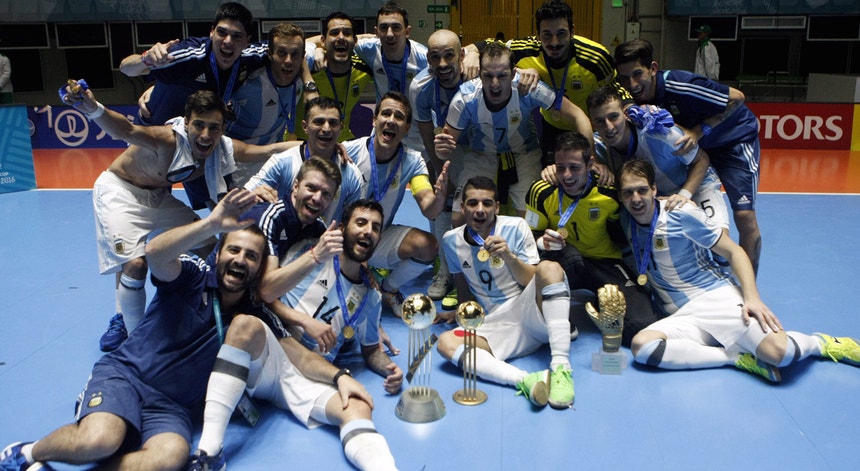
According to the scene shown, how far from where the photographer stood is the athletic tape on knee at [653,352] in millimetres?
4453

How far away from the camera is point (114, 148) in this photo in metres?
14.8

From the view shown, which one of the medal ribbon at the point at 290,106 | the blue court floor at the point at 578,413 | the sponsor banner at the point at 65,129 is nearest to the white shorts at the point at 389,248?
the blue court floor at the point at 578,413

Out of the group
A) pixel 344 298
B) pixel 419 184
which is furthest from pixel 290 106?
pixel 344 298

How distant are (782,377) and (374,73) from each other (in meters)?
A: 4.11

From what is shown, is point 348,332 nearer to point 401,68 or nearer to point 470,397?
point 470,397

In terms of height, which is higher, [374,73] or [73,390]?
[374,73]

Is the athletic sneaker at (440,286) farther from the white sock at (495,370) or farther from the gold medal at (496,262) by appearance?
the white sock at (495,370)

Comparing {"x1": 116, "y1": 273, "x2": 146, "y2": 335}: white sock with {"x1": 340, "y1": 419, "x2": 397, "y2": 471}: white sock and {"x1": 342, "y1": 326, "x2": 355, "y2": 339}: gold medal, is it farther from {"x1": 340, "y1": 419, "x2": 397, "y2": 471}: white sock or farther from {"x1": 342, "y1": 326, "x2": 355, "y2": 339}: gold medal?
{"x1": 340, "y1": 419, "x2": 397, "y2": 471}: white sock

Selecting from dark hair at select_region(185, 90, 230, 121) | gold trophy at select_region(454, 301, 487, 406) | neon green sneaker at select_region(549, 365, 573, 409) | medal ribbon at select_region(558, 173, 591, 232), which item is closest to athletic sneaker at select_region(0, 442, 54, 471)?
gold trophy at select_region(454, 301, 487, 406)

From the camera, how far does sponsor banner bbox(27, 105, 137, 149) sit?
14766 millimetres

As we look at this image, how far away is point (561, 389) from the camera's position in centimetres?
410

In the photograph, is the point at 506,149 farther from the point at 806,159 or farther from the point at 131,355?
the point at 806,159

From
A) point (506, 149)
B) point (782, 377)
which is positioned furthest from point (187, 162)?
point (782, 377)

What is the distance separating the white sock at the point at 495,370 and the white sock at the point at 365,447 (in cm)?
95
